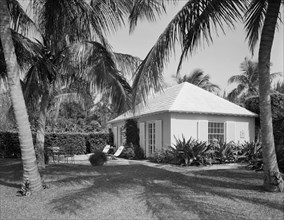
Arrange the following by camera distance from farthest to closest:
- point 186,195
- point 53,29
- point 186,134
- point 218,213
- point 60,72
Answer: point 186,134 → point 60,72 → point 53,29 → point 186,195 → point 218,213

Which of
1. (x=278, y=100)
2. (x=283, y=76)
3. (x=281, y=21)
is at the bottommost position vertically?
(x=278, y=100)

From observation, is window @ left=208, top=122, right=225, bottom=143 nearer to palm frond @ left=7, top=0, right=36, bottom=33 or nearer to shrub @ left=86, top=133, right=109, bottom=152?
palm frond @ left=7, top=0, right=36, bottom=33

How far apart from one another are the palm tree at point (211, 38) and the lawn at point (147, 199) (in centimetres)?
121

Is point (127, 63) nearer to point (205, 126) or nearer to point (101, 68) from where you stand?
point (101, 68)

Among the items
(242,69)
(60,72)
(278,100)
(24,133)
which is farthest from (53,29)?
(242,69)

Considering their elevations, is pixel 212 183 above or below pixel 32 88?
below

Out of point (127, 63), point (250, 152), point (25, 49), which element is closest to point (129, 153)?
point (250, 152)

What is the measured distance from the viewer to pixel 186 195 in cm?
729

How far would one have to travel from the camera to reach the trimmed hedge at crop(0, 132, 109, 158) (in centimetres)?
2112

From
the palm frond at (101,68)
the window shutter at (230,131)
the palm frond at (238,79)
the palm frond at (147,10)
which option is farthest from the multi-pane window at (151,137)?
the palm frond at (238,79)

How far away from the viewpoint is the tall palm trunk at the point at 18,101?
26.3ft

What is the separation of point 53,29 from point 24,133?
5.02 meters

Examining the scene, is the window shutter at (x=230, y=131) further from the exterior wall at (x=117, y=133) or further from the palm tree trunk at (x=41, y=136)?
the palm tree trunk at (x=41, y=136)

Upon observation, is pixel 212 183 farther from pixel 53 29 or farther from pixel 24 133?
pixel 53 29
